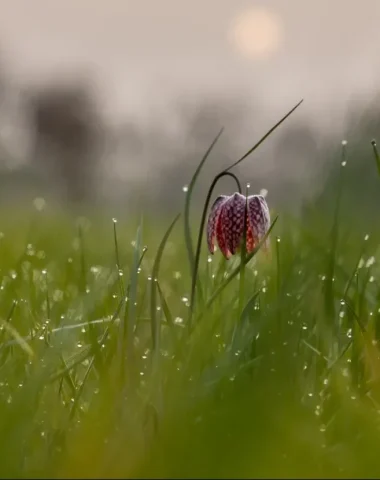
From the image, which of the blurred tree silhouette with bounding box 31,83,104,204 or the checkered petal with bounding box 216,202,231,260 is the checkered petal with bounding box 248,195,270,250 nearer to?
the checkered petal with bounding box 216,202,231,260

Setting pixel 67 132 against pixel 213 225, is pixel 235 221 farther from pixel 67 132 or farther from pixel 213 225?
pixel 67 132

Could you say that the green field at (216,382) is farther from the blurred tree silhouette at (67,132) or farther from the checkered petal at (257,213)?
the blurred tree silhouette at (67,132)

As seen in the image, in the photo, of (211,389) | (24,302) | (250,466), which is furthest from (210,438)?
(24,302)

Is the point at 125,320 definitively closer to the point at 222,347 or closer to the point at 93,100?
the point at 222,347

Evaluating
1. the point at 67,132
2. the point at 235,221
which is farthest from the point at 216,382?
the point at 67,132

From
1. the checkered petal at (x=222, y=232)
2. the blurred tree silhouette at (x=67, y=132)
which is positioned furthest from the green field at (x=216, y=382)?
the blurred tree silhouette at (x=67, y=132)
